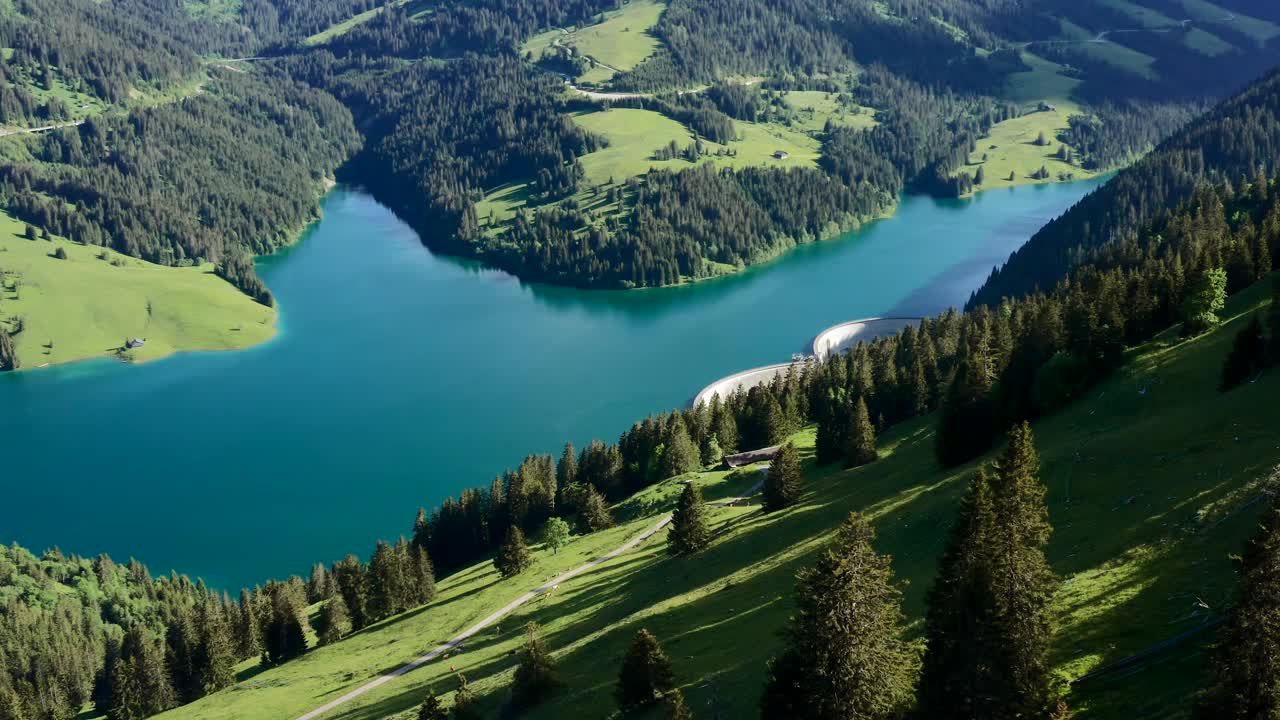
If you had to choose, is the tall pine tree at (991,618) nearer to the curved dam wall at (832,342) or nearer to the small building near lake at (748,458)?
the small building near lake at (748,458)

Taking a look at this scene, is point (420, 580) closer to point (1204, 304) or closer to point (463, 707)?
point (463, 707)

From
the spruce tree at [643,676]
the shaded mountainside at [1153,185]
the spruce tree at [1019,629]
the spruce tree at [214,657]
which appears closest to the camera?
the spruce tree at [1019,629]

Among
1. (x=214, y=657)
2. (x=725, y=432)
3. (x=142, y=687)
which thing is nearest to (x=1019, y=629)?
(x=214, y=657)

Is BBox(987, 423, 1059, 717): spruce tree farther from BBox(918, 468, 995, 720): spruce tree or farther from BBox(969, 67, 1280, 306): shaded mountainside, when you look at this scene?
BBox(969, 67, 1280, 306): shaded mountainside

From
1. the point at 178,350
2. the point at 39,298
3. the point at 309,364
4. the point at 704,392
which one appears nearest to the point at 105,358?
the point at 178,350

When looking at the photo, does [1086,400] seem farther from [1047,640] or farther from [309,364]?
[309,364]

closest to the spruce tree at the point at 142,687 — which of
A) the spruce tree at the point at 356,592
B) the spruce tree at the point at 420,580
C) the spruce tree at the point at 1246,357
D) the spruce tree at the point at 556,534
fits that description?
the spruce tree at the point at 356,592
